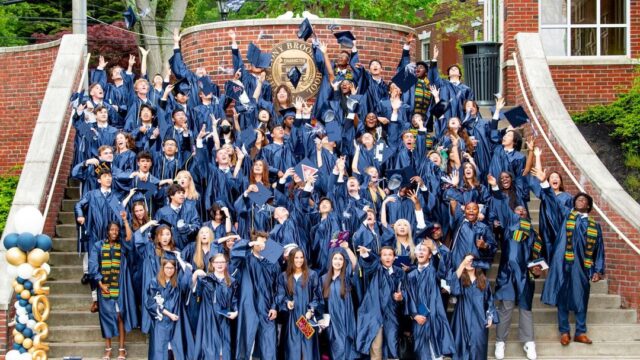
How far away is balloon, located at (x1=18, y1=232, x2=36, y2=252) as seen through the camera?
1038cm

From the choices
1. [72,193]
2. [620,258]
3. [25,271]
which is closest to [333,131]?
[72,193]

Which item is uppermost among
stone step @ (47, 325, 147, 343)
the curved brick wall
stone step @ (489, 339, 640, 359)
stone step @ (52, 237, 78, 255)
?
the curved brick wall

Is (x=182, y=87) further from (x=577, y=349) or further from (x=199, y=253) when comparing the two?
(x=577, y=349)

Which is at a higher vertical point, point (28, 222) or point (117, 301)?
point (28, 222)

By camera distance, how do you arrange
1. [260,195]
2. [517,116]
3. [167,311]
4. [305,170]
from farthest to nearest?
1. [517,116]
2. [305,170]
3. [260,195]
4. [167,311]

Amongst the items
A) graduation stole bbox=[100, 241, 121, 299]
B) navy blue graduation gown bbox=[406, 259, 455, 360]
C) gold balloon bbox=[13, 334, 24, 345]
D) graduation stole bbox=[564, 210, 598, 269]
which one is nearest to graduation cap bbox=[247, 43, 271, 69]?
graduation stole bbox=[100, 241, 121, 299]

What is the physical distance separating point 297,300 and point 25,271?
9.26 feet

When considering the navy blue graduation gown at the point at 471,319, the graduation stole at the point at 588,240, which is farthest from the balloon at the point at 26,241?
the graduation stole at the point at 588,240

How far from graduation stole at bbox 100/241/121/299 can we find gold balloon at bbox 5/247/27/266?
1800mm

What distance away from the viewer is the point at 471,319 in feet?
39.4

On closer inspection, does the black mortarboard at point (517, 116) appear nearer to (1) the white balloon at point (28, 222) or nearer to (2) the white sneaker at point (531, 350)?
(2) the white sneaker at point (531, 350)

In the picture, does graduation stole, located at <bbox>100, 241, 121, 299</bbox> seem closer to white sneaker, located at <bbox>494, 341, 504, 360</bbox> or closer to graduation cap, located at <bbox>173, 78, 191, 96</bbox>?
graduation cap, located at <bbox>173, 78, 191, 96</bbox>

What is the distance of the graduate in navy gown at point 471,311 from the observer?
11984 mm

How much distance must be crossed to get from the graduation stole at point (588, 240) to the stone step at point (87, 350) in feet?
15.5
